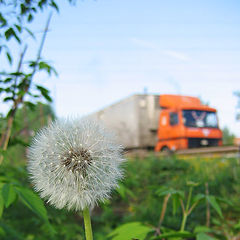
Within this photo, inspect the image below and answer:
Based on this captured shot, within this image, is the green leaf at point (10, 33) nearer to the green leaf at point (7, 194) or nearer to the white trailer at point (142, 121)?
the green leaf at point (7, 194)

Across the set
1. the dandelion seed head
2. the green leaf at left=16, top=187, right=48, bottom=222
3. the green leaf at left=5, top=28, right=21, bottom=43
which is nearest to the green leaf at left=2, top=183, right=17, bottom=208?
the green leaf at left=16, top=187, right=48, bottom=222

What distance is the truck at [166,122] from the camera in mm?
16688

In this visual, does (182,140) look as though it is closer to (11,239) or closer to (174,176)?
(174,176)

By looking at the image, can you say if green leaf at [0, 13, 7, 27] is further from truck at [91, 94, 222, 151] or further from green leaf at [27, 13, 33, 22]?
truck at [91, 94, 222, 151]

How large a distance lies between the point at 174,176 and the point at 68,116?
201 inches

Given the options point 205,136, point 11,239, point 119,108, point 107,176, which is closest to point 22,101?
point 107,176

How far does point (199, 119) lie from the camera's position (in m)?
17.1

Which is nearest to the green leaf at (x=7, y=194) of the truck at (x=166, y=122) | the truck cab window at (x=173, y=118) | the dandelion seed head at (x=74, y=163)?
the dandelion seed head at (x=74, y=163)

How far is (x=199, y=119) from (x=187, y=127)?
3.74 ft

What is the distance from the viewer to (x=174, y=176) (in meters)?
5.89

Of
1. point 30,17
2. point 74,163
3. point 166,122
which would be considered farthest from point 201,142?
point 74,163

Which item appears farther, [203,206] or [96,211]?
[96,211]

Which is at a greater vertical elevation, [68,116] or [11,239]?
[68,116]

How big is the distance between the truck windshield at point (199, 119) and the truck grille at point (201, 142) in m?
0.86
